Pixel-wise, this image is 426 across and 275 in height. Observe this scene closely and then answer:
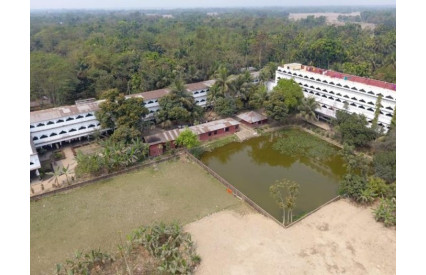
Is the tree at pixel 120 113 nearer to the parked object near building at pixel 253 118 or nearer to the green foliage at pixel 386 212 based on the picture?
the parked object near building at pixel 253 118

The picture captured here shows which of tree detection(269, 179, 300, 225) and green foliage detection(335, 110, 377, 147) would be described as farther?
green foliage detection(335, 110, 377, 147)

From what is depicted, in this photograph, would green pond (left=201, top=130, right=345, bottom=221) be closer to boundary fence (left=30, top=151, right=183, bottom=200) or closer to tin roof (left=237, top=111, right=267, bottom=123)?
tin roof (left=237, top=111, right=267, bottom=123)

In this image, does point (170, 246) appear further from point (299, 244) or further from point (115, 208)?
point (299, 244)

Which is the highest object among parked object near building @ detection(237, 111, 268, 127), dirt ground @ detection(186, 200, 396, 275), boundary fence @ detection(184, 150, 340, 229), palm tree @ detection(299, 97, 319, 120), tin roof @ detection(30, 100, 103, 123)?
tin roof @ detection(30, 100, 103, 123)

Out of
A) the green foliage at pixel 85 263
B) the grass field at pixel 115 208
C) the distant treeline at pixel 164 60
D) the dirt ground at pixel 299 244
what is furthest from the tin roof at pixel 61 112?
the dirt ground at pixel 299 244

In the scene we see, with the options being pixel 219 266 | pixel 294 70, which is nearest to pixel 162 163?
pixel 219 266

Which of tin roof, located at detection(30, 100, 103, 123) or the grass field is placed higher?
tin roof, located at detection(30, 100, 103, 123)

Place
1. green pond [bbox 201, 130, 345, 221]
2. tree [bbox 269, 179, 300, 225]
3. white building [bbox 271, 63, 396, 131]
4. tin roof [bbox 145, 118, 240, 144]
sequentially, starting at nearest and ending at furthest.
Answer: tree [bbox 269, 179, 300, 225]
green pond [bbox 201, 130, 345, 221]
tin roof [bbox 145, 118, 240, 144]
white building [bbox 271, 63, 396, 131]

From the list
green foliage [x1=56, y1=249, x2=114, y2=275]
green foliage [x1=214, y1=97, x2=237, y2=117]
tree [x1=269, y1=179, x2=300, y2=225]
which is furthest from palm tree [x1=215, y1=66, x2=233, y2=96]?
green foliage [x1=56, y1=249, x2=114, y2=275]
